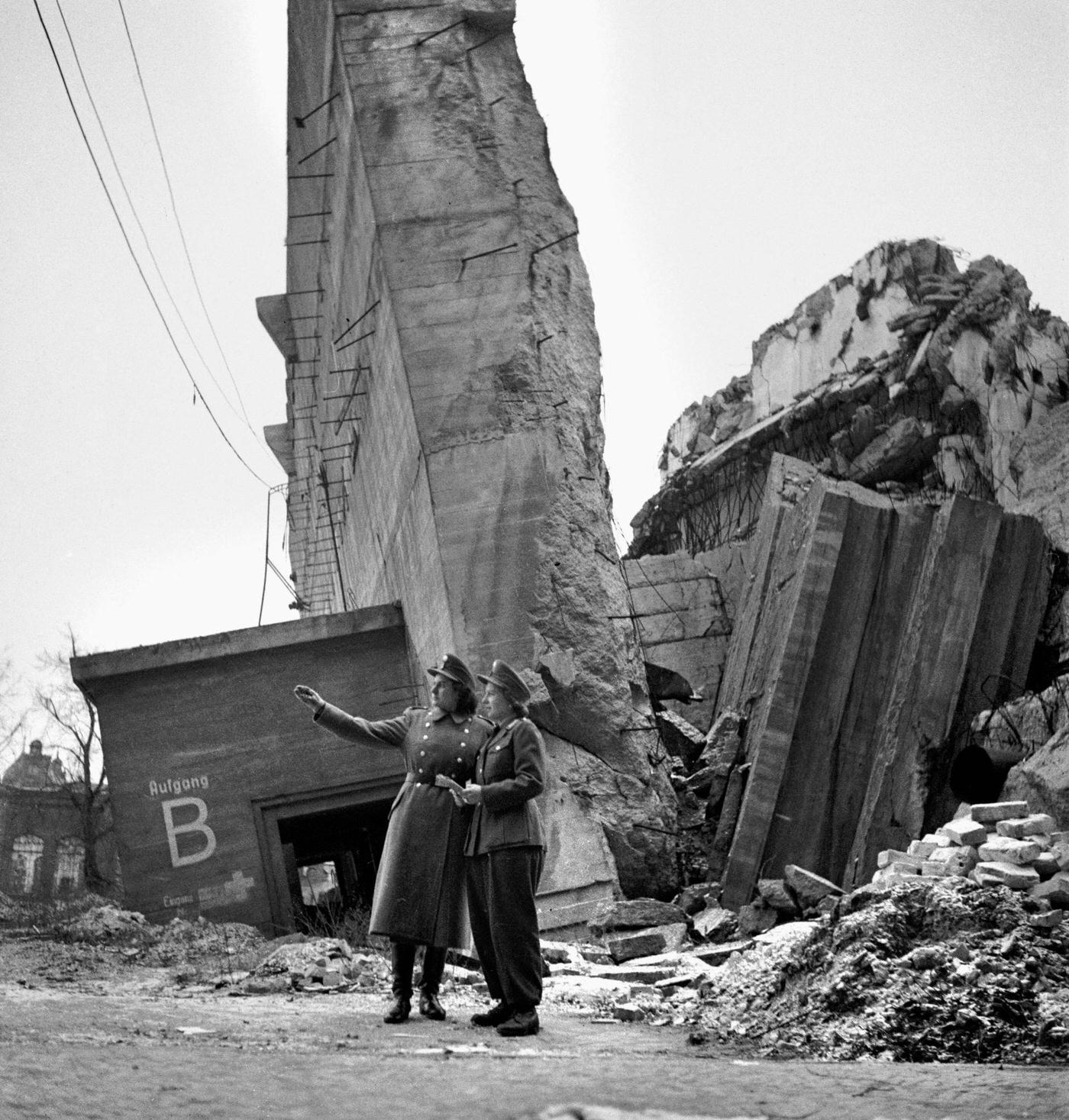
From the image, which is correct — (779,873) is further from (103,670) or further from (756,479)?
(756,479)

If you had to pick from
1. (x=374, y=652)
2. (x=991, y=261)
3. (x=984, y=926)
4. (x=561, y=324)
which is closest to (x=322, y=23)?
(x=561, y=324)

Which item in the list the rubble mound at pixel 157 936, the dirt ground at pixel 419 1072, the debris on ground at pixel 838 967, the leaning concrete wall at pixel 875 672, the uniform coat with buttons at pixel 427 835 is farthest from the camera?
the rubble mound at pixel 157 936

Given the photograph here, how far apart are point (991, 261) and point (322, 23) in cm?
912

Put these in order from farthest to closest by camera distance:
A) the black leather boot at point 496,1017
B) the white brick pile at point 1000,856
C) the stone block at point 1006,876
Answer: the stone block at point 1006,876 → the white brick pile at point 1000,856 → the black leather boot at point 496,1017

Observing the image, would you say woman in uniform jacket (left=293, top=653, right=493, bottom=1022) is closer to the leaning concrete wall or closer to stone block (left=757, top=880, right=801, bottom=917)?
stone block (left=757, top=880, right=801, bottom=917)

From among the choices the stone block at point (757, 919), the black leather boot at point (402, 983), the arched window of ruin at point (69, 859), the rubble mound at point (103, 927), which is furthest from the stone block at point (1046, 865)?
the arched window of ruin at point (69, 859)

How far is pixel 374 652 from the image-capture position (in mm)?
14031


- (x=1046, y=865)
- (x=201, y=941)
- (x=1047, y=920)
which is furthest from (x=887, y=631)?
(x=201, y=941)

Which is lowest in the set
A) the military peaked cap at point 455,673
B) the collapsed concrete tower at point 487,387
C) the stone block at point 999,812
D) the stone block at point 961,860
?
the stone block at point 961,860

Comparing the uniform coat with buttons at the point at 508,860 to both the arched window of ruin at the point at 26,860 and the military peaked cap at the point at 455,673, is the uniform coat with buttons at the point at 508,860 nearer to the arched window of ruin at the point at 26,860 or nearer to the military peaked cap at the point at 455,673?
the military peaked cap at the point at 455,673

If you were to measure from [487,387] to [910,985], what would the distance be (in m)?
6.97

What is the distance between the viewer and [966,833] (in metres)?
7.41

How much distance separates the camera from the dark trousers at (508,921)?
627 centimetres

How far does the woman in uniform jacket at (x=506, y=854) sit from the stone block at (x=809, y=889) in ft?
8.45
